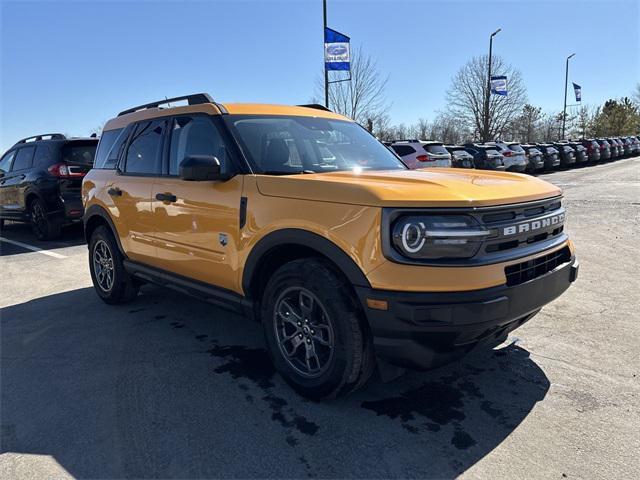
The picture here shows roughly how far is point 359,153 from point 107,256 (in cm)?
308

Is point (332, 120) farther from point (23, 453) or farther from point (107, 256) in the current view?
point (23, 453)

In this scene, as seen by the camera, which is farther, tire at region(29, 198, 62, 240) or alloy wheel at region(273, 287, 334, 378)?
tire at region(29, 198, 62, 240)

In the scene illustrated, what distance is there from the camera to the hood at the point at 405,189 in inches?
103

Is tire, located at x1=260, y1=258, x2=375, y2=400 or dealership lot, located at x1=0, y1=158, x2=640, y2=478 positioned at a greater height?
tire, located at x1=260, y1=258, x2=375, y2=400

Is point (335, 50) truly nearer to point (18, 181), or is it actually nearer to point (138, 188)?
point (18, 181)

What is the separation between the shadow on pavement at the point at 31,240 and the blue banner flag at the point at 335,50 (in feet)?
33.8

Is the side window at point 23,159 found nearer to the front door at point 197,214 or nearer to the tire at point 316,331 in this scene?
the front door at point 197,214

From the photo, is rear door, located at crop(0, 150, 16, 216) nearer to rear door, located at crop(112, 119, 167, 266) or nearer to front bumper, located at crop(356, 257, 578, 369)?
rear door, located at crop(112, 119, 167, 266)

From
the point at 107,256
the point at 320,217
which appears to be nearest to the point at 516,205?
the point at 320,217

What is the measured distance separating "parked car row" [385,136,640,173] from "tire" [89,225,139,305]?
6881mm

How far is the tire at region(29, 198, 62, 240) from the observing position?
9258 millimetres

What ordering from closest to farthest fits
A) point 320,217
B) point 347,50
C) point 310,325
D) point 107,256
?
point 320,217
point 310,325
point 107,256
point 347,50

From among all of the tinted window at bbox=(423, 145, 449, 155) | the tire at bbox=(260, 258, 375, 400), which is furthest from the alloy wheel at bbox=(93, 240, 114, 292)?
the tinted window at bbox=(423, 145, 449, 155)

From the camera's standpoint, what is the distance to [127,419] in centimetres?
302
